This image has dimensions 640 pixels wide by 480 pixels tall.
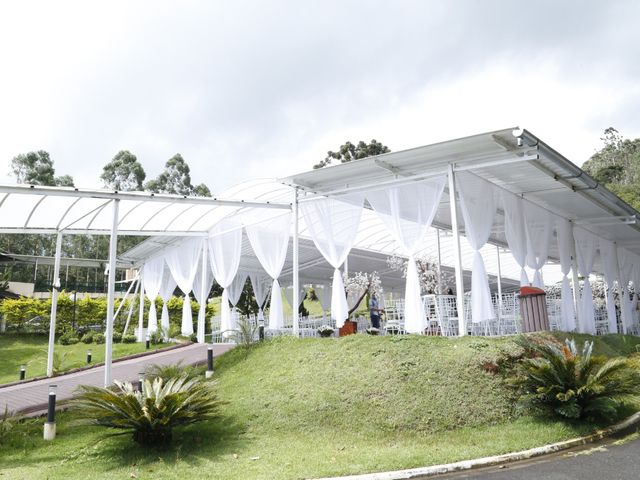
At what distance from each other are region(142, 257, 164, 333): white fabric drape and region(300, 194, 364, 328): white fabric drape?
9.98 metres

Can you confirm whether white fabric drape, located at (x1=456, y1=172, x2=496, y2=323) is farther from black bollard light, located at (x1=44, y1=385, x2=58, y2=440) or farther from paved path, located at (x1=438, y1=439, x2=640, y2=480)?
black bollard light, located at (x1=44, y1=385, x2=58, y2=440)

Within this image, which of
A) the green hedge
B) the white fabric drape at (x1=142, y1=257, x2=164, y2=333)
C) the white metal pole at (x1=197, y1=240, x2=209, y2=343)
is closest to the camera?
the white metal pole at (x1=197, y1=240, x2=209, y2=343)

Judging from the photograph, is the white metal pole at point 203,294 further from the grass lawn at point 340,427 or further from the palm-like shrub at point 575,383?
the palm-like shrub at point 575,383

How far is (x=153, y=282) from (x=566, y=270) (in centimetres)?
1584

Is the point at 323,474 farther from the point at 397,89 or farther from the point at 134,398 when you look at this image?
the point at 397,89

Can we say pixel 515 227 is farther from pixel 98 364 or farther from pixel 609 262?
pixel 98 364

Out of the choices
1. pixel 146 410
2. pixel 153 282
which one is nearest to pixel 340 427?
pixel 146 410

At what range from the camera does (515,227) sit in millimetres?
11969

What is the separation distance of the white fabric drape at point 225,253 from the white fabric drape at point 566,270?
9.48 metres

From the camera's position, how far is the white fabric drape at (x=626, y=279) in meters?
16.7

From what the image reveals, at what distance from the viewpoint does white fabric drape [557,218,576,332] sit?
12562mm

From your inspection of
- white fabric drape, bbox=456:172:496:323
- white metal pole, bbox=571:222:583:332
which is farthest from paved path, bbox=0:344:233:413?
white metal pole, bbox=571:222:583:332

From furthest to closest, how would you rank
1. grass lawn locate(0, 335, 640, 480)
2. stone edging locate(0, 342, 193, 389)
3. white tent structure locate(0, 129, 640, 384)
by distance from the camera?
stone edging locate(0, 342, 193, 389), white tent structure locate(0, 129, 640, 384), grass lawn locate(0, 335, 640, 480)

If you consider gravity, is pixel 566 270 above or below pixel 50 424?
above
